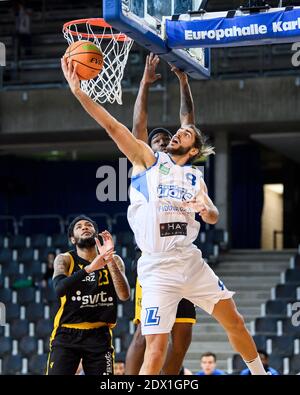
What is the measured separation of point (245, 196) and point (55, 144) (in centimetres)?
458

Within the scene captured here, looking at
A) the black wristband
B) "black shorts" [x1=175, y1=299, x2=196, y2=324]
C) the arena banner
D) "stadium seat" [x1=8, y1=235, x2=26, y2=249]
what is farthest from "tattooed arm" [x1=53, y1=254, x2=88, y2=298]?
"stadium seat" [x1=8, y1=235, x2=26, y2=249]

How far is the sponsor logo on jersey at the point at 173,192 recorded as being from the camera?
717 cm

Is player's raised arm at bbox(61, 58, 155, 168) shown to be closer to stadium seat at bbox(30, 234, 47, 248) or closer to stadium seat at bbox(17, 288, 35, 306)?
stadium seat at bbox(17, 288, 35, 306)

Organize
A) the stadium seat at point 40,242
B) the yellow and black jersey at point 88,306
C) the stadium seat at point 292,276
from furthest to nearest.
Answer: the stadium seat at point 40,242 < the stadium seat at point 292,276 < the yellow and black jersey at point 88,306

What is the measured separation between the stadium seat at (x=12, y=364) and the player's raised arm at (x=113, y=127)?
32.4 feet

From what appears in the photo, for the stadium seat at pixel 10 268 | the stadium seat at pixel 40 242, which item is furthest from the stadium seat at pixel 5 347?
the stadium seat at pixel 40 242

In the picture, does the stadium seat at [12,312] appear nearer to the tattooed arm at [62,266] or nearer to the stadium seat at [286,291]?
the stadium seat at [286,291]

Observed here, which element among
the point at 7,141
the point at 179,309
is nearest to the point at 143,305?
the point at 179,309

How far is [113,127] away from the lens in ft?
23.3

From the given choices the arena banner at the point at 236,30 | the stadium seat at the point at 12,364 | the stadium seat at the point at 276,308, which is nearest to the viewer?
the arena banner at the point at 236,30

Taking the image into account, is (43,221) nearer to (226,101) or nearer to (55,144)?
(55,144)

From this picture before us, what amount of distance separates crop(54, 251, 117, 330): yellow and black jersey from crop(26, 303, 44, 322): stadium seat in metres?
9.79

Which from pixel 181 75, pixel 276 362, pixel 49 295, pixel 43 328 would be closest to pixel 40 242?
pixel 49 295

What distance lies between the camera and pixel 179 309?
807 cm
